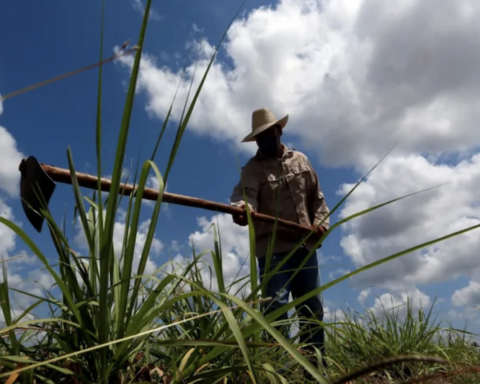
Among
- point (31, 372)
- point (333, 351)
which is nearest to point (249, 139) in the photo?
point (333, 351)

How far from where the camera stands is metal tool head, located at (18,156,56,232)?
1.74m

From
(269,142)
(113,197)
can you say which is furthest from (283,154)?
(113,197)

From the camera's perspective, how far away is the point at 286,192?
13.5ft

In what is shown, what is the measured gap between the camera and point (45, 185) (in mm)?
Answer: 1746

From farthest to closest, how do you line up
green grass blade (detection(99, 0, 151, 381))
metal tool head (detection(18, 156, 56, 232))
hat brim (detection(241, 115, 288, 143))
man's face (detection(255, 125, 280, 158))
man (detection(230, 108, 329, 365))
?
man's face (detection(255, 125, 280, 158)) < hat brim (detection(241, 115, 288, 143)) < man (detection(230, 108, 329, 365)) < metal tool head (detection(18, 156, 56, 232)) < green grass blade (detection(99, 0, 151, 381))

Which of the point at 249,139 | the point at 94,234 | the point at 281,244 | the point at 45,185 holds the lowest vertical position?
the point at 94,234

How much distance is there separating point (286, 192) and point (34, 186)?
263 centimetres

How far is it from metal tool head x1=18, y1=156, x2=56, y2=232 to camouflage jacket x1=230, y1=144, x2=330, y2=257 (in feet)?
7.07

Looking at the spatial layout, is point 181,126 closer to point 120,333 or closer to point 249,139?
point 120,333

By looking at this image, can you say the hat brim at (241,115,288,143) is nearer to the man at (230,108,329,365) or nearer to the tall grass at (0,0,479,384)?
the man at (230,108,329,365)

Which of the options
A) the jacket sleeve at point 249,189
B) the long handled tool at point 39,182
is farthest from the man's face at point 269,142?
the long handled tool at point 39,182

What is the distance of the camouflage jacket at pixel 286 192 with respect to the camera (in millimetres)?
3910

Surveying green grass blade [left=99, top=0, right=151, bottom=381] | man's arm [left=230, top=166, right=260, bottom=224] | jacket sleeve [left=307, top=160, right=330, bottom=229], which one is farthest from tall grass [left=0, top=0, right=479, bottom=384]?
jacket sleeve [left=307, top=160, right=330, bottom=229]

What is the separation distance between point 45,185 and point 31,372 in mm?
716
